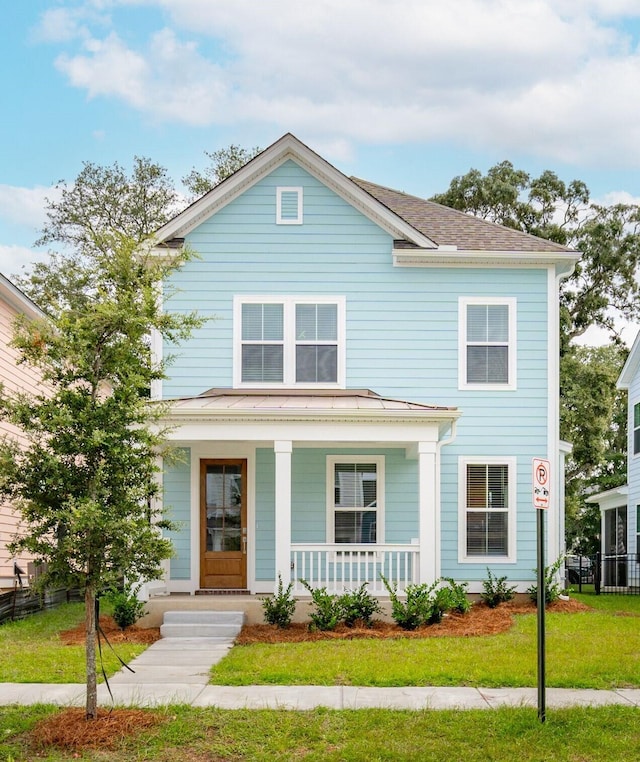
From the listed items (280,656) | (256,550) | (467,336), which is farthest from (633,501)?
(280,656)

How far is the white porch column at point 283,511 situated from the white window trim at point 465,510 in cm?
355

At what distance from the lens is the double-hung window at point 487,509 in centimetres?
1526

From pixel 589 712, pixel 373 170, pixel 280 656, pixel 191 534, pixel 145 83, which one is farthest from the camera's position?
pixel 373 170

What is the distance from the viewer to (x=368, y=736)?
6.96 m

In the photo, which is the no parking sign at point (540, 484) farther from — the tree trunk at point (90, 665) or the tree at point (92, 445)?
the tree trunk at point (90, 665)

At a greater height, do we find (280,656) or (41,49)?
(41,49)

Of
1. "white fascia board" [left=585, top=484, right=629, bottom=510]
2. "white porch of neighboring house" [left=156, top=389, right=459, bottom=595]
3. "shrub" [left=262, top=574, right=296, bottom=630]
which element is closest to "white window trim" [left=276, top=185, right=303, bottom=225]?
"white porch of neighboring house" [left=156, top=389, right=459, bottom=595]

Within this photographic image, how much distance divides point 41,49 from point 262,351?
32.2 feet

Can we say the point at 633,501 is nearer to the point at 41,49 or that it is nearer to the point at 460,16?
the point at 460,16

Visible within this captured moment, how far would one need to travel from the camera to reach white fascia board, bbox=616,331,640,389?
23703mm

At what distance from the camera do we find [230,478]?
15023 millimetres

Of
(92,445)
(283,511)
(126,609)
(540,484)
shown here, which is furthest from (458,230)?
(92,445)

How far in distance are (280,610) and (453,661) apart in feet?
11.3

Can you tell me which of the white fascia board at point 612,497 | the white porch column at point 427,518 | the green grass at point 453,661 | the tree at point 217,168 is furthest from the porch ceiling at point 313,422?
the tree at point 217,168
